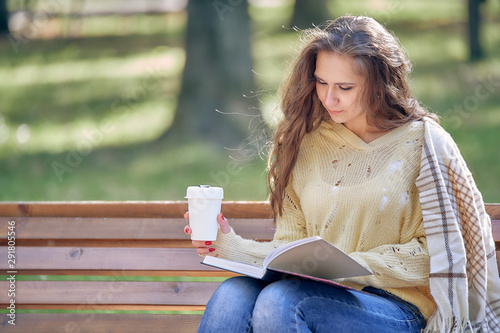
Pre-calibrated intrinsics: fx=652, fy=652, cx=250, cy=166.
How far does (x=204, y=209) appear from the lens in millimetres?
2188

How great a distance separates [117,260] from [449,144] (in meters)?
1.48

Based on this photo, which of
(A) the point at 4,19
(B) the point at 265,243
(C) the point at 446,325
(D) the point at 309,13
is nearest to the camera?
(C) the point at 446,325

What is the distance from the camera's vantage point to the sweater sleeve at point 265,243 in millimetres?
2408

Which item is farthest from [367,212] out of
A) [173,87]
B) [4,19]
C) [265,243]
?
[4,19]

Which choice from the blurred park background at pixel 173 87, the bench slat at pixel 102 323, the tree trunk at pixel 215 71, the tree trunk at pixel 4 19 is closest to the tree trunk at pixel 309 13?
the blurred park background at pixel 173 87

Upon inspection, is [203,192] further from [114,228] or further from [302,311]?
[114,228]

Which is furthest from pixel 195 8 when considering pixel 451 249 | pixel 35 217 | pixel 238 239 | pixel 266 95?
pixel 451 249

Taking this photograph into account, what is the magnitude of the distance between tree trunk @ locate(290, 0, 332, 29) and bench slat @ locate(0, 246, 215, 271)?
5.26 meters

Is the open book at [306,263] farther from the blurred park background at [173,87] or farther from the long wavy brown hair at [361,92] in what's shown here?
the blurred park background at [173,87]

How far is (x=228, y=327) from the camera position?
2074mm

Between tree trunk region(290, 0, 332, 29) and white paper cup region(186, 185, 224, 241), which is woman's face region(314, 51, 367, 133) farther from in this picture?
tree trunk region(290, 0, 332, 29)

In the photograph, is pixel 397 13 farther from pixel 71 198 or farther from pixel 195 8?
pixel 71 198

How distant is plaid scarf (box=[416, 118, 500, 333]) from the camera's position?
84.4 inches

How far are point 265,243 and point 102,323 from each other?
2.74 ft
